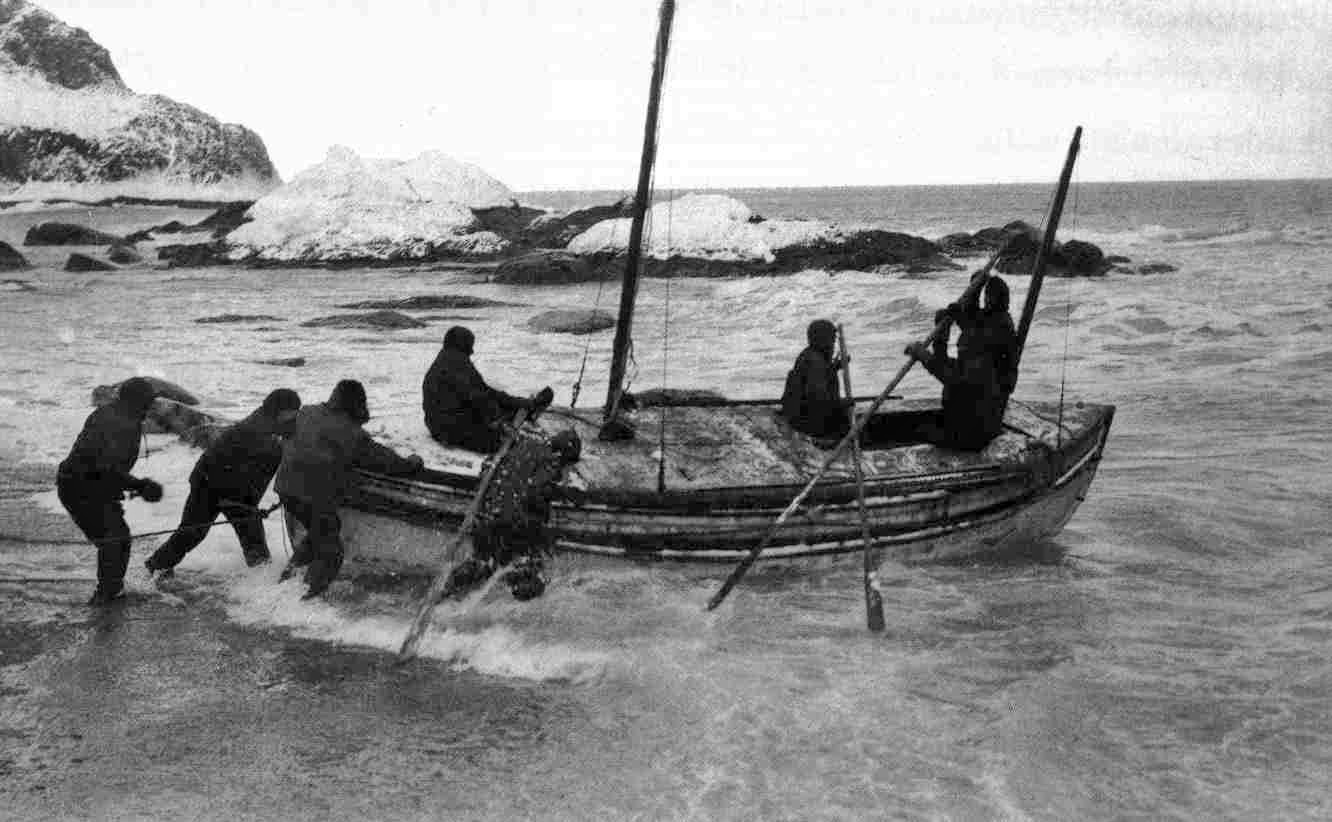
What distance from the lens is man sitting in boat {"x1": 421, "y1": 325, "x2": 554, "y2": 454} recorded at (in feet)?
31.8

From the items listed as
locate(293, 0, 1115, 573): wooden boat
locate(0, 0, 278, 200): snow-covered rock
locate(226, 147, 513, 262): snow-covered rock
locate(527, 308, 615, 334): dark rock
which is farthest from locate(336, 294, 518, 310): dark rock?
locate(0, 0, 278, 200): snow-covered rock

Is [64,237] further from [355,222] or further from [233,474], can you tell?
[233,474]

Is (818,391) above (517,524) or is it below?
above

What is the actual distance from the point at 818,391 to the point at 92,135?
5294 inches

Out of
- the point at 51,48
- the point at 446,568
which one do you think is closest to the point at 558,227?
the point at 446,568

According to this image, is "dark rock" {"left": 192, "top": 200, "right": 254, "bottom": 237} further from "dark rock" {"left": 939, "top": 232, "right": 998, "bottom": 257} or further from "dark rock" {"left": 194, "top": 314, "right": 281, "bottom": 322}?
"dark rock" {"left": 939, "top": 232, "right": 998, "bottom": 257}

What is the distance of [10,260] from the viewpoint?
46.7m

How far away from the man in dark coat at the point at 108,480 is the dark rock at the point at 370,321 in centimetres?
1955

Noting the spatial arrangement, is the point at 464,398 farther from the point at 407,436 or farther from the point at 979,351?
the point at 979,351

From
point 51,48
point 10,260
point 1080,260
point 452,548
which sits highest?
point 51,48

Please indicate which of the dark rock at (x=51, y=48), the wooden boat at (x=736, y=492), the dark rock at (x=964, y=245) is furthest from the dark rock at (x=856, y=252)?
the dark rock at (x=51, y=48)

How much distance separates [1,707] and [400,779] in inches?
109

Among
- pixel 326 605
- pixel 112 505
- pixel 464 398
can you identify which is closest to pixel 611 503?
pixel 464 398

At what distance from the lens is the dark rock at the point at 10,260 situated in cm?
4606
